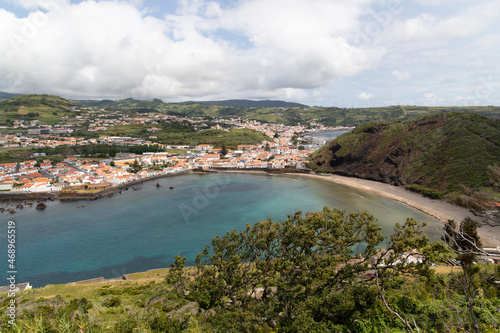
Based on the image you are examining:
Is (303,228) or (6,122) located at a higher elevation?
(6,122)

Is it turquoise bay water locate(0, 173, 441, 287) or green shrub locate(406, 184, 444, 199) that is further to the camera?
green shrub locate(406, 184, 444, 199)

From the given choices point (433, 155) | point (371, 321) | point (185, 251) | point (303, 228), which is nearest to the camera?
point (371, 321)

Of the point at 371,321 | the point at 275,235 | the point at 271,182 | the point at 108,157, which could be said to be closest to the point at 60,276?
the point at 275,235

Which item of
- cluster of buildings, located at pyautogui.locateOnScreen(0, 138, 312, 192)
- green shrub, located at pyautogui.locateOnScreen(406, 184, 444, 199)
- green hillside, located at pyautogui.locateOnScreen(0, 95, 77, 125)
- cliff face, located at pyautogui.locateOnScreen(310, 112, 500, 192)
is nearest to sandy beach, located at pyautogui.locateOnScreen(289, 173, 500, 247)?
green shrub, located at pyautogui.locateOnScreen(406, 184, 444, 199)

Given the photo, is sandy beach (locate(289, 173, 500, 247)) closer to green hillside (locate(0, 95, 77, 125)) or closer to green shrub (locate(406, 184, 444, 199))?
green shrub (locate(406, 184, 444, 199))

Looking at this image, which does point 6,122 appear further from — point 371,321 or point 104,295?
→ point 371,321

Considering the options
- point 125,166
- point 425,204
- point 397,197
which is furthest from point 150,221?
point 425,204

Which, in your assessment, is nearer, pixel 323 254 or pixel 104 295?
pixel 323 254

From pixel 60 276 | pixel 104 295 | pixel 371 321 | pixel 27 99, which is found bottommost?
pixel 60 276
